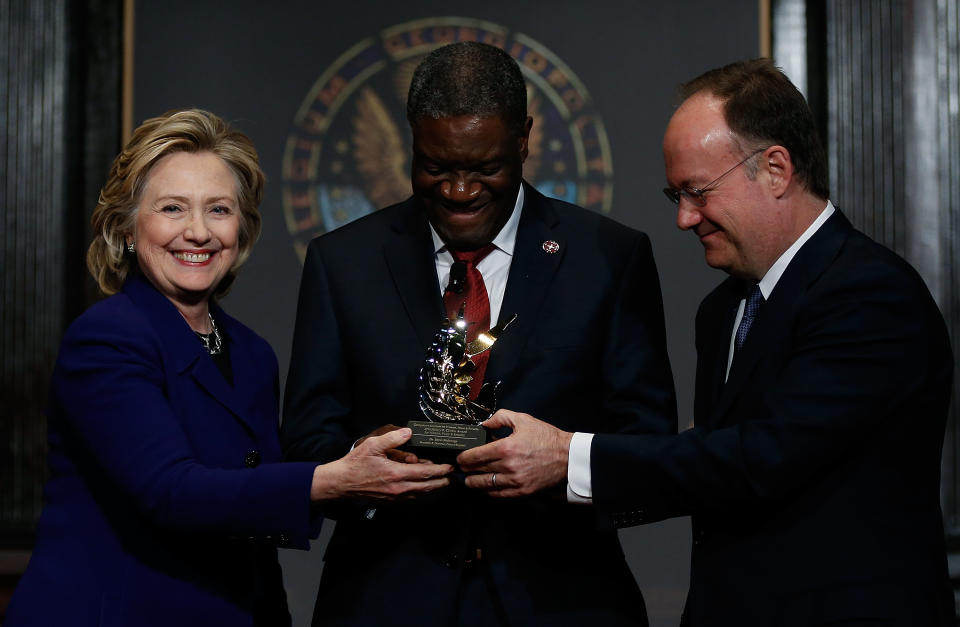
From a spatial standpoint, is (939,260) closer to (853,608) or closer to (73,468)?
(853,608)

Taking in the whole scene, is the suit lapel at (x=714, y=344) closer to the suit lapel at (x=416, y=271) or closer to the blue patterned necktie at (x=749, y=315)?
the blue patterned necktie at (x=749, y=315)

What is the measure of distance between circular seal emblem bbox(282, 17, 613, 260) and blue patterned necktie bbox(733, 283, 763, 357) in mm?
2967

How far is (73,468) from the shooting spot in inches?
84.4

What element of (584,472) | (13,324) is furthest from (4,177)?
(584,472)

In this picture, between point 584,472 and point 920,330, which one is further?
point 584,472

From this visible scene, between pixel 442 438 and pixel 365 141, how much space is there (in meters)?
3.38

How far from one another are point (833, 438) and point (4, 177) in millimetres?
3877

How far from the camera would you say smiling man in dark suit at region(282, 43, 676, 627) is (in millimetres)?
2150

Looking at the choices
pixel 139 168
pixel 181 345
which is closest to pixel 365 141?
pixel 139 168

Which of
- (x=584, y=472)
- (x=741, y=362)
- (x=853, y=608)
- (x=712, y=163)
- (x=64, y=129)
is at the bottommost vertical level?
(x=853, y=608)

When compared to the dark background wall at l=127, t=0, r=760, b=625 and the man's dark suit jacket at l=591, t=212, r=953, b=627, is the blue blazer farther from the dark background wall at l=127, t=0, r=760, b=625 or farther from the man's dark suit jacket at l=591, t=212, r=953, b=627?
the dark background wall at l=127, t=0, r=760, b=625

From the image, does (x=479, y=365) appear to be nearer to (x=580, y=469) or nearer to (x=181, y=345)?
(x=580, y=469)

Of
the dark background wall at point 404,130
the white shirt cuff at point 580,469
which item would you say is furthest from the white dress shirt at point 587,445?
the dark background wall at point 404,130

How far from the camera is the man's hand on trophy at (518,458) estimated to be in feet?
6.67
